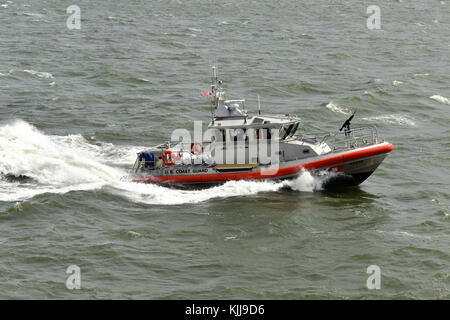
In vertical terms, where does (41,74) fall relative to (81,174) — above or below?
above

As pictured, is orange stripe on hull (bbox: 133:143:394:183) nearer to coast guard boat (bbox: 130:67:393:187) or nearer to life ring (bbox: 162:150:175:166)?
coast guard boat (bbox: 130:67:393:187)

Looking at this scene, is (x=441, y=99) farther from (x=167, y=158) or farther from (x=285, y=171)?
(x=167, y=158)

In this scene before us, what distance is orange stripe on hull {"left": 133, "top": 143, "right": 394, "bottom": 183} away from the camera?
91.7 feet

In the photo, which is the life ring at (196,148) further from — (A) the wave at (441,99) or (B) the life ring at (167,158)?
(A) the wave at (441,99)

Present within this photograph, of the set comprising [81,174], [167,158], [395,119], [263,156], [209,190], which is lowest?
[209,190]

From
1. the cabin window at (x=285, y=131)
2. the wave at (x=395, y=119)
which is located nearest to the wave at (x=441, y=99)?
the wave at (x=395, y=119)

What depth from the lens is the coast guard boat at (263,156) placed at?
28.1 m

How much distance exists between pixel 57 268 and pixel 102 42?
1602 inches

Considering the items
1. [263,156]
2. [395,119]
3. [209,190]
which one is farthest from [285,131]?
[395,119]

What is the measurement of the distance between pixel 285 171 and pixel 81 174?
9.52 meters

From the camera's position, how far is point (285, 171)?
28.4 m

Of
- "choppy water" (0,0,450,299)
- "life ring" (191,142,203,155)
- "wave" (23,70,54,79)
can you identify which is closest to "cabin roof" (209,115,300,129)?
"life ring" (191,142,203,155)

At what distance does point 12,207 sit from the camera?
2567 centimetres

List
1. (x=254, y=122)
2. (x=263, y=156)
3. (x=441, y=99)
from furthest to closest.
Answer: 1. (x=441, y=99)
2. (x=263, y=156)
3. (x=254, y=122)
